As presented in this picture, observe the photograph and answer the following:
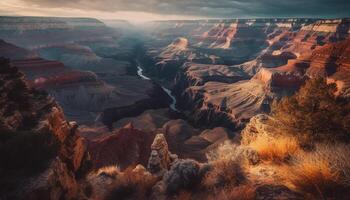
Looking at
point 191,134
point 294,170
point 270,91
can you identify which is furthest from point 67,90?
point 294,170

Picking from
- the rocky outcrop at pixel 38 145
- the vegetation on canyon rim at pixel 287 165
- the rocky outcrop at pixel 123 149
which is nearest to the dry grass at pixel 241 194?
the vegetation on canyon rim at pixel 287 165

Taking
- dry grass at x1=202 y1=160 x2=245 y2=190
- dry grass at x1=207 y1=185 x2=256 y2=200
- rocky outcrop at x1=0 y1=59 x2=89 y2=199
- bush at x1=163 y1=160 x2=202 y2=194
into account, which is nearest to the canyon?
rocky outcrop at x1=0 y1=59 x2=89 y2=199

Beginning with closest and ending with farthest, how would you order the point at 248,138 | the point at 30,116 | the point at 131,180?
the point at 131,180, the point at 30,116, the point at 248,138

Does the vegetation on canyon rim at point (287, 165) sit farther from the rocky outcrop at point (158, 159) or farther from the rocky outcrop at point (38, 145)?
the rocky outcrop at point (158, 159)

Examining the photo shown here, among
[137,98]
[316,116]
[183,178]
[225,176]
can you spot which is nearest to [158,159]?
[183,178]

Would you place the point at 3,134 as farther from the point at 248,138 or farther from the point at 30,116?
the point at 248,138

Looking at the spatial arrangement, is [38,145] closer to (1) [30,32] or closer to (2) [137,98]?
(2) [137,98]
